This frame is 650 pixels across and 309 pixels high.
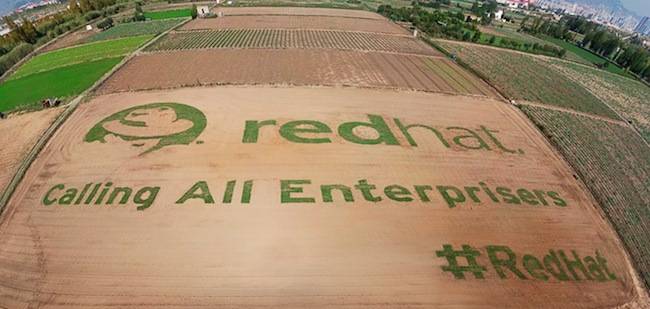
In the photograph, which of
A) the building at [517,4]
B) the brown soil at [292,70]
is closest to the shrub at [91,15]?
the brown soil at [292,70]

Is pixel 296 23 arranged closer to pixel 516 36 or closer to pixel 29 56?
pixel 29 56

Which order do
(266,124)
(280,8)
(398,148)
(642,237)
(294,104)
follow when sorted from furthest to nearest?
(280,8)
(294,104)
(266,124)
(398,148)
(642,237)

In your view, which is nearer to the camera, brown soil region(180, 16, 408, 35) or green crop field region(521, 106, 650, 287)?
green crop field region(521, 106, 650, 287)

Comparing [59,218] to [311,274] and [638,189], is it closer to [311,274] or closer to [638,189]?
[311,274]

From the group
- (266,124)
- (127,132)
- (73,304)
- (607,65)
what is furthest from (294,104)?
(607,65)

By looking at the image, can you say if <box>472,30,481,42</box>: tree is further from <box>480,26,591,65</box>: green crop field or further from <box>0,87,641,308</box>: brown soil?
<box>0,87,641,308</box>: brown soil

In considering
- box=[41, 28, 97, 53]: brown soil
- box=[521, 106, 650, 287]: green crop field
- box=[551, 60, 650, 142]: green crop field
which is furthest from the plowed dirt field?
box=[521, 106, 650, 287]: green crop field
